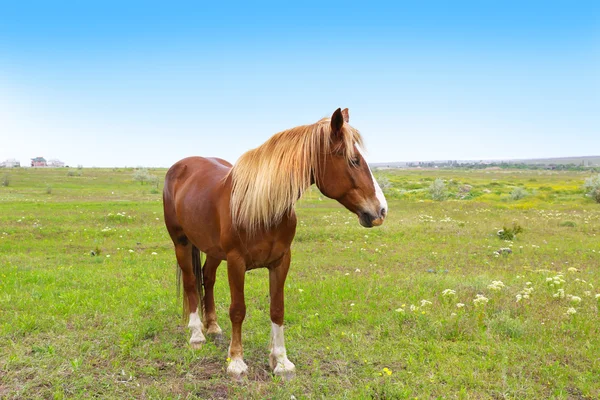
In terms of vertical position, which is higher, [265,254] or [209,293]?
[265,254]

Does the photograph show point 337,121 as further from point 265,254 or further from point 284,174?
point 265,254

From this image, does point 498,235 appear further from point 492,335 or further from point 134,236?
point 134,236

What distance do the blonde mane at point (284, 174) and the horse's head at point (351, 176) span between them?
0.05 feet

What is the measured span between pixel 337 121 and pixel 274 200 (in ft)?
3.46

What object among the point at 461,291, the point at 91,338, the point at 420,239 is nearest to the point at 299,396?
the point at 91,338

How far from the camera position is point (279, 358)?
4.84 meters

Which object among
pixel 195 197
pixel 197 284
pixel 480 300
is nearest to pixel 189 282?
pixel 197 284

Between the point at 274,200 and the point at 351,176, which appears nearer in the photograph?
the point at 351,176

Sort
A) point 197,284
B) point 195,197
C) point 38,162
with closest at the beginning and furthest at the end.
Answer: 1. point 195,197
2. point 197,284
3. point 38,162

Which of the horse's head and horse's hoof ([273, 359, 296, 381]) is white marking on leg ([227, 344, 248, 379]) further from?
the horse's head

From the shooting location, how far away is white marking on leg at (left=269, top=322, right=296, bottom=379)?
473 cm

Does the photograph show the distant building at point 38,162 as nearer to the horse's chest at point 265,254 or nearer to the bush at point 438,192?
the bush at point 438,192

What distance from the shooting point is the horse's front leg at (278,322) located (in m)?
4.73

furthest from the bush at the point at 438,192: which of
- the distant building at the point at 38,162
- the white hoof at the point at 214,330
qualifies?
the distant building at the point at 38,162
